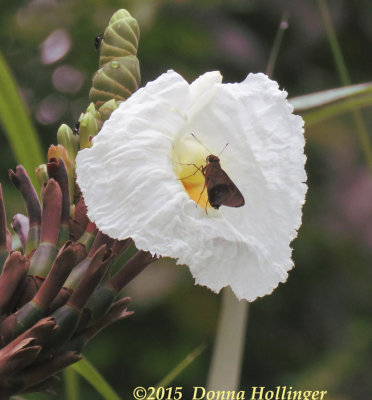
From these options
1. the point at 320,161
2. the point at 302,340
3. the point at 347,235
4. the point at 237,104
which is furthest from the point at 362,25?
the point at 237,104

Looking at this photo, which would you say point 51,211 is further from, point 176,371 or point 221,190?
point 176,371

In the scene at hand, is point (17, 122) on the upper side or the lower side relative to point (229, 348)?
upper

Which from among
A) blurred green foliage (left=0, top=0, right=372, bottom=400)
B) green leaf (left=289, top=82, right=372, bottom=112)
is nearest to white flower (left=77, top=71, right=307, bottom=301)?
green leaf (left=289, top=82, right=372, bottom=112)

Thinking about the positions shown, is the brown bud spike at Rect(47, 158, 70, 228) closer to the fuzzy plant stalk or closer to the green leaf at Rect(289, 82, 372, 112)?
the fuzzy plant stalk

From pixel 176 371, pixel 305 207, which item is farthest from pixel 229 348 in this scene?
pixel 305 207

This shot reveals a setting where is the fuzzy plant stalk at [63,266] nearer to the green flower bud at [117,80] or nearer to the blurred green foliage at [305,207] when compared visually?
the green flower bud at [117,80]
